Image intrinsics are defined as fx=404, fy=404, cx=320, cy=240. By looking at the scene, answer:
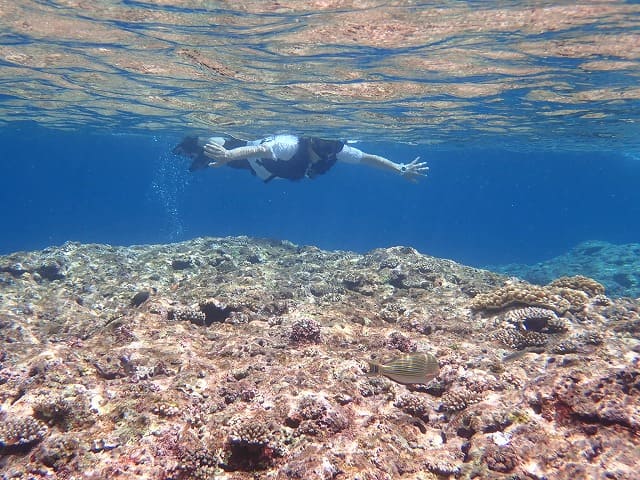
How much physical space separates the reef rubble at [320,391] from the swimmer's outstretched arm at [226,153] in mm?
2876

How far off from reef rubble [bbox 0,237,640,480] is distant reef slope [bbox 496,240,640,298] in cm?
1866

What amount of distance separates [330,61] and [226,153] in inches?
299

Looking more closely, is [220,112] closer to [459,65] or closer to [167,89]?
[167,89]

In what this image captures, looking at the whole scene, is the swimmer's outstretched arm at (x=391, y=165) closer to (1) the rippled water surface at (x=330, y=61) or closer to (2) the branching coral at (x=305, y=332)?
(1) the rippled water surface at (x=330, y=61)

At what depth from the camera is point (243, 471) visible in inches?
139

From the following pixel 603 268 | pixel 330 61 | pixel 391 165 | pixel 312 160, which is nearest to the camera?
pixel 391 165

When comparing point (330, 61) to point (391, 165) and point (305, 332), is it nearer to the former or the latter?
point (391, 165)

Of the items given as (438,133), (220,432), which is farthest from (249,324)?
(438,133)

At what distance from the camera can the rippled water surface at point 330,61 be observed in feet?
36.2

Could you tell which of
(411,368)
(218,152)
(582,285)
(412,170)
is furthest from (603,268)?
(411,368)

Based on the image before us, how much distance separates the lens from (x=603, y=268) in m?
28.1

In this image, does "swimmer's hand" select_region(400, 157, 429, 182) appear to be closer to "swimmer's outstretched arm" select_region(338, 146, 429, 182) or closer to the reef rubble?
"swimmer's outstretched arm" select_region(338, 146, 429, 182)

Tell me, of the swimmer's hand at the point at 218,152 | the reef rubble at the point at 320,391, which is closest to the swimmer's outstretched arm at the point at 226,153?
the swimmer's hand at the point at 218,152

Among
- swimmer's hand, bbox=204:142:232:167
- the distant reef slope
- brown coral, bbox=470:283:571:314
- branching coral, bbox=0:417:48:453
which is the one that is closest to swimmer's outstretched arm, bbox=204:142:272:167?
swimmer's hand, bbox=204:142:232:167
